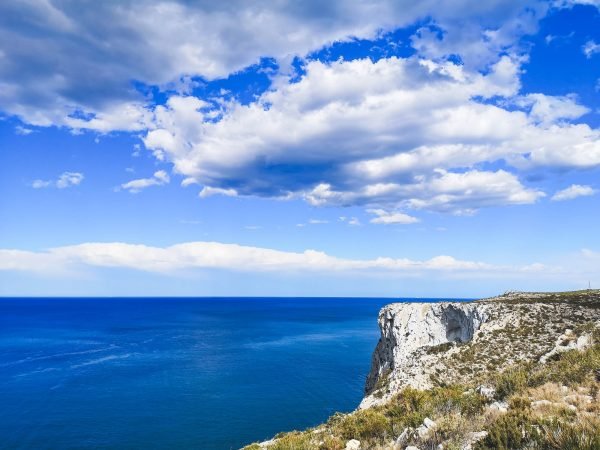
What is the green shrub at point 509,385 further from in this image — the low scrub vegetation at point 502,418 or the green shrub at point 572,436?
the green shrub at point 572,436

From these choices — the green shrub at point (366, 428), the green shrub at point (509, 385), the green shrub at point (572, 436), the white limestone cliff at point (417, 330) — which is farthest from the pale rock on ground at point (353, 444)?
the white limestone cliff at point (417, 330)

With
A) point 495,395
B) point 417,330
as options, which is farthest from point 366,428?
point 417,330

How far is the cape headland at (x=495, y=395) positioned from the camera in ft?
39.6

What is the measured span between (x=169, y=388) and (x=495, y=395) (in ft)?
220

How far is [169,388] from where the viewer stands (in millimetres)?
71312

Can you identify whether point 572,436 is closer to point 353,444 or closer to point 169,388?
point 353,444

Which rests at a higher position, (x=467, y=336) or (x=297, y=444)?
(x=297, y=444)

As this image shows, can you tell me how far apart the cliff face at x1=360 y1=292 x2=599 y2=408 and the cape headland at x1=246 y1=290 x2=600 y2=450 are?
0.11 metres

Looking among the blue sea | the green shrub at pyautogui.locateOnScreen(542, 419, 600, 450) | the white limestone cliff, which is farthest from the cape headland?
the blue sea

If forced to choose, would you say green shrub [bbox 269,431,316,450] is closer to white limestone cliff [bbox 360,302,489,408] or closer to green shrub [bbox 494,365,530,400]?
green shrub [bbox 494,365,530,400]

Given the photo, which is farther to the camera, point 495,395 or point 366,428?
point 366,428

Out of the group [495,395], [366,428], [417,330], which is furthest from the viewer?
[417,330]

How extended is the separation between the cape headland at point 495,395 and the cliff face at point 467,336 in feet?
0.36

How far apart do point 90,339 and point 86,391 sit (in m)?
69.0
